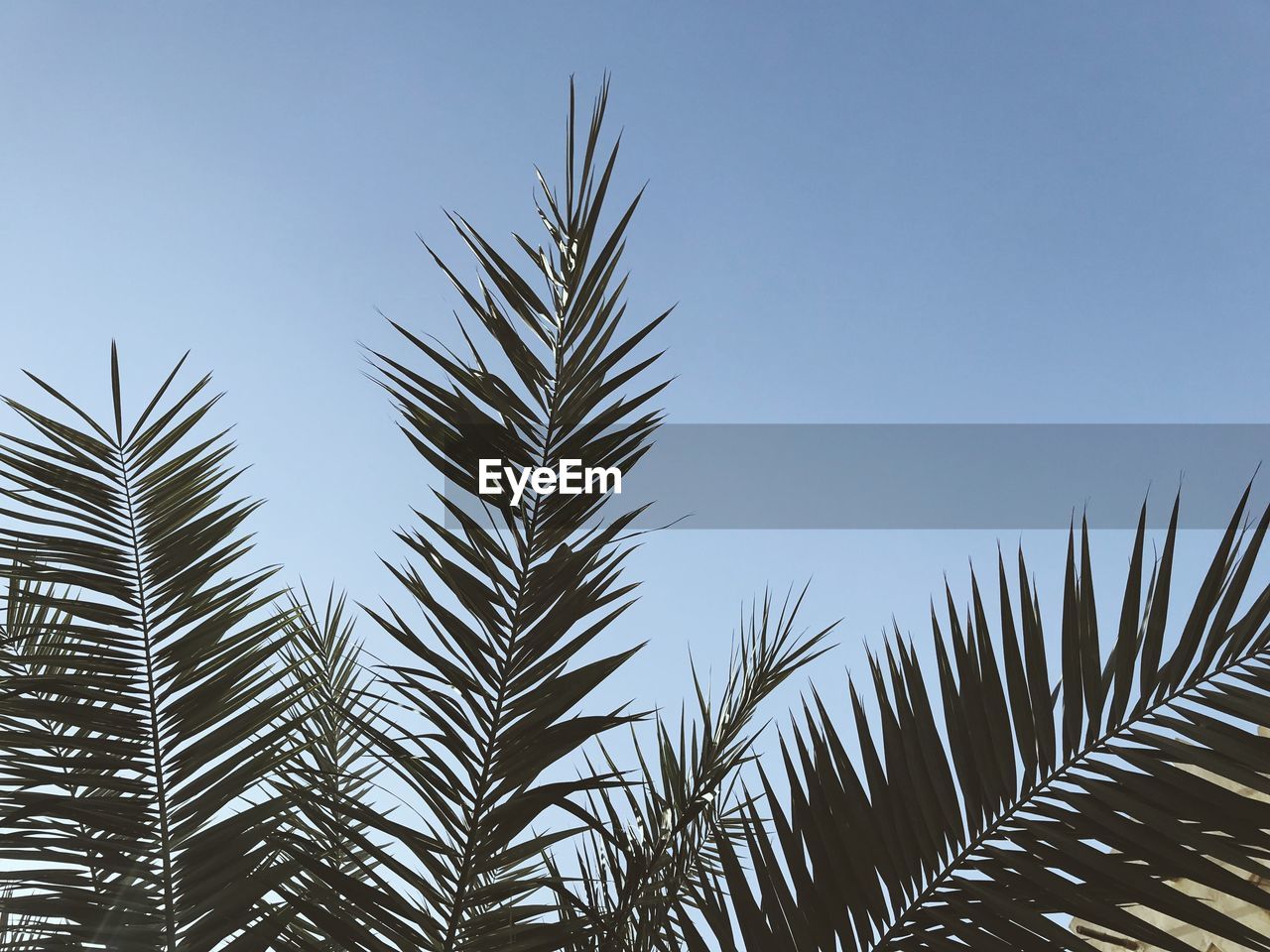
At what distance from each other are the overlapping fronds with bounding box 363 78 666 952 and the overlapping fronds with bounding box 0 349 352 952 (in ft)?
0.72

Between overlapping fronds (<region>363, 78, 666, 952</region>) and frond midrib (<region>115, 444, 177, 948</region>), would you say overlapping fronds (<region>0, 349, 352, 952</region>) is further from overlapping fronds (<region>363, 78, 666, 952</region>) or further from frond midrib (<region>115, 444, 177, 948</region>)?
overlapping fronds (<region>363, 78, 666, 952</region>)

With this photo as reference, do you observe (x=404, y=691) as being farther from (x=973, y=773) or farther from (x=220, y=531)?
(x=973, y=773)

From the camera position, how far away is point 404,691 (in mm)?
1208

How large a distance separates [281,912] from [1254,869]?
106 cm

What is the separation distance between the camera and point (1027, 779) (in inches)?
41.1

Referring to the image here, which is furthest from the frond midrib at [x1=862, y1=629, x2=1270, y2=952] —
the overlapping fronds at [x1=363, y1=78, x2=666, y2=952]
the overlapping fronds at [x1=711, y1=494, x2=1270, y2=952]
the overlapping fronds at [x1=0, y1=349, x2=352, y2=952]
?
the overlapping fronds at [x1=0, y1=349, x2=352, y2=952]

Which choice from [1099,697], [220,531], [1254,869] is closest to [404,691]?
[220,531]

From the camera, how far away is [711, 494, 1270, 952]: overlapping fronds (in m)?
0.94

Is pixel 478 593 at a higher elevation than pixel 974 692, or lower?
higher

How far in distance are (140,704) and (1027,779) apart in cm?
117

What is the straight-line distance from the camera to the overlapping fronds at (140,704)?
1.14 m

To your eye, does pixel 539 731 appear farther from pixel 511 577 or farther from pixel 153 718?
pixel 153 718

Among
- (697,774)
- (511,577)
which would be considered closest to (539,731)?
(511,577)

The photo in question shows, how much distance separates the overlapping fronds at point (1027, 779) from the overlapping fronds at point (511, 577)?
290 millimetres
